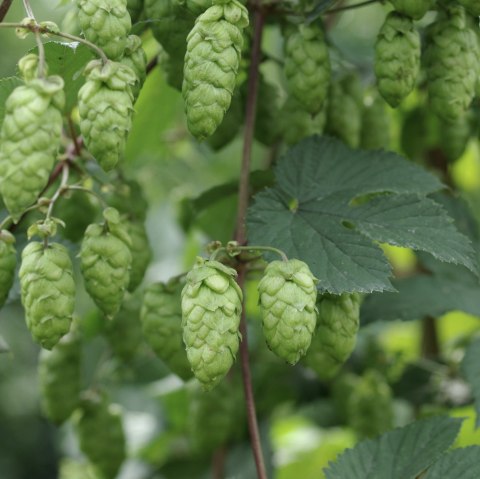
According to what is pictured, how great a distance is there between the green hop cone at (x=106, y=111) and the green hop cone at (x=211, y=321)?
0.71 ft

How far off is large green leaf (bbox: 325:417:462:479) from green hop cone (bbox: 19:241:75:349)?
562mm

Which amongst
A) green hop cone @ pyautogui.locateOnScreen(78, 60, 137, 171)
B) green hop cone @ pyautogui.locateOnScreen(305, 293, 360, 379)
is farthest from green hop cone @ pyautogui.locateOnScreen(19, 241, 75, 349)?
green hop cone @ pyautogui.locateOnScreen(305, 293, 360, 379)

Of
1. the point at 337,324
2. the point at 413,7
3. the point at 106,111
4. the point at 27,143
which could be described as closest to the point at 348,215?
the point at 337,324

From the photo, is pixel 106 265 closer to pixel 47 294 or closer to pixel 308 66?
pixel 47 294

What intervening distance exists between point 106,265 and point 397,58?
2.00 ft

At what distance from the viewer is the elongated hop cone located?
1806 millimetres

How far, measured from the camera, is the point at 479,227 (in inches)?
99.7

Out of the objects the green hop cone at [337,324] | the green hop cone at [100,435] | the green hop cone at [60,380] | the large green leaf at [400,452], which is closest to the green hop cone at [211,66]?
the green hop cone at [337,324]

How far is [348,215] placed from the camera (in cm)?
180

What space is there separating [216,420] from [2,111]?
3.27ft

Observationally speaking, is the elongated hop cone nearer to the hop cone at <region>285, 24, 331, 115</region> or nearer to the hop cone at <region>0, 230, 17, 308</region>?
the hop cone at <region>0, 230, 17, 308</region>

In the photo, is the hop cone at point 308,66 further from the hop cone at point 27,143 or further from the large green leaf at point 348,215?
the hop cone at point 27,143

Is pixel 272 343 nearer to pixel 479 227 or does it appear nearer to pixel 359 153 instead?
pixel 359 153

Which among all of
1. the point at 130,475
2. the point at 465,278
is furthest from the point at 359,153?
the point at 130,475
